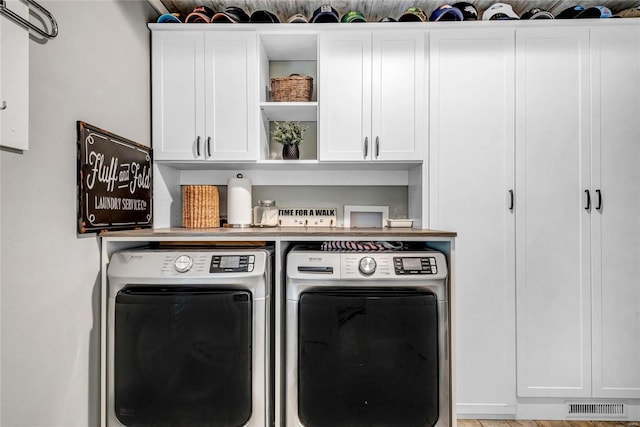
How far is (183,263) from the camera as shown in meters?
1.57

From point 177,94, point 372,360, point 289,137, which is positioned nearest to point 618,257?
point 372,360

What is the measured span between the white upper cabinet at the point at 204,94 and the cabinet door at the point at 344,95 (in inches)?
16.0

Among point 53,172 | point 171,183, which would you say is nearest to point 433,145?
point 171,183

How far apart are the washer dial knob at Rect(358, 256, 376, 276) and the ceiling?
5.30ft

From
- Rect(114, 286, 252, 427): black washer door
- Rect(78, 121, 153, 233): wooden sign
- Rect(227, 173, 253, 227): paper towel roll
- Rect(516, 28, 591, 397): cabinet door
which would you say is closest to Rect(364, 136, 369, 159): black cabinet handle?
Rect(227, 173, 253, 227): paper towel roll

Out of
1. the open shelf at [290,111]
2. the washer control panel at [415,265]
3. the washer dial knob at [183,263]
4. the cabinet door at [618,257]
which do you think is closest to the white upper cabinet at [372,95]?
the open shelf at [290,111]

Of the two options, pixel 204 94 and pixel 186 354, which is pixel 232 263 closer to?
pixel 186 354

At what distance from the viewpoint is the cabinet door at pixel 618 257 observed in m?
2.03

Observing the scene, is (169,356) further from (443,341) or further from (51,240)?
(443,341)

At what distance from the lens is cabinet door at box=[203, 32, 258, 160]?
2080 millimetres

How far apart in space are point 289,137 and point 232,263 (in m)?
0.94

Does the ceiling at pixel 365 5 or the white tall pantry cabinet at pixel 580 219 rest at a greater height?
the ceiling at pixel 365 5

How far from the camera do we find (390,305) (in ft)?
5.06

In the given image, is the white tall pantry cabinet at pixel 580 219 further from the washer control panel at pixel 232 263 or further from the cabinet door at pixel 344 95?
the washer control panel at pixel 232 263
